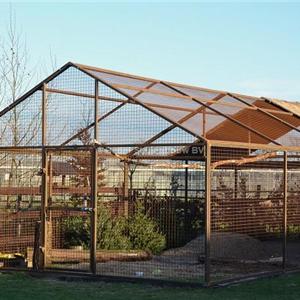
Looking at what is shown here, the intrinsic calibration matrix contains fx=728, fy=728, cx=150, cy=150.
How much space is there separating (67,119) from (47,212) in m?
1.69

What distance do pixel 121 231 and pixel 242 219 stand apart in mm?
2464

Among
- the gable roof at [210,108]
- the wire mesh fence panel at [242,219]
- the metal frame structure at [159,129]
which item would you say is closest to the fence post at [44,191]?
the metal frame structure at [159,129]

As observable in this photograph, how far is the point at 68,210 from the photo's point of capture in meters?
12.3

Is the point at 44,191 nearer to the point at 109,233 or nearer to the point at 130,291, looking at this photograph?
the point at 109,233

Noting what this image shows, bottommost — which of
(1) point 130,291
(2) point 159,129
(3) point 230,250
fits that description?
(1) point 130,291

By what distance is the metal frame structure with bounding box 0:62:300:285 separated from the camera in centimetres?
1211

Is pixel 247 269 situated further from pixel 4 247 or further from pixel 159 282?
pixel 4 247

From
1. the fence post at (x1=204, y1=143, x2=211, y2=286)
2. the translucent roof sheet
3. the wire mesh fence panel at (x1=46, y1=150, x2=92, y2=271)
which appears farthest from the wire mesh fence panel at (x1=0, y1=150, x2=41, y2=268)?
the fence post at (x1=204, y1=143, x2=211, y2=286)

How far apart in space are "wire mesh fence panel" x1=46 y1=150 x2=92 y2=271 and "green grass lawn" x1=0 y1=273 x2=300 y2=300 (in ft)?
3.53

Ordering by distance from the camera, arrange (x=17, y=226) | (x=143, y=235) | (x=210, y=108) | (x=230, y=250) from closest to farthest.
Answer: (x=210, y=108) < (x=17, y=226) < (x=230, y=250) < (x=143, y=235)

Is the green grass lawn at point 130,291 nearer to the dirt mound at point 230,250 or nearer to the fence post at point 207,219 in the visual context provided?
the fence post at point 207,219

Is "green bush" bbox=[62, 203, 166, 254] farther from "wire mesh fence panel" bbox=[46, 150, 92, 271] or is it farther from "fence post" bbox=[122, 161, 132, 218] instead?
"fence post" bbox=[122, 161, 132, 218]

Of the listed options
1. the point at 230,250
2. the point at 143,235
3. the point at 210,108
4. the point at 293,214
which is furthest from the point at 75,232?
the point at 293,214

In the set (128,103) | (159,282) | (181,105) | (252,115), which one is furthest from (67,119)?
(252,115)
